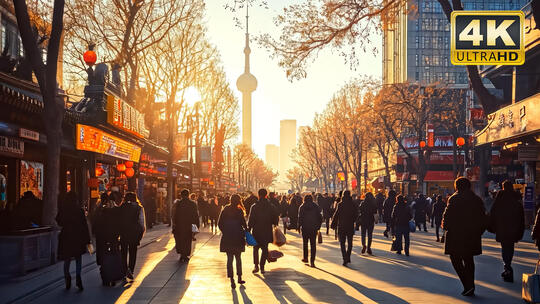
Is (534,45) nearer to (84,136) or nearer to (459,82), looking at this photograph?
(84,136)

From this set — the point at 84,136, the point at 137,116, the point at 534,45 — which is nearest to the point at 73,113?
the point at 84,136

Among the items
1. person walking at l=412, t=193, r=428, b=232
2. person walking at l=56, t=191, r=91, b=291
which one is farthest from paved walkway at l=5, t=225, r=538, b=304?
person walking at l=412, t=193, r=428, b=232

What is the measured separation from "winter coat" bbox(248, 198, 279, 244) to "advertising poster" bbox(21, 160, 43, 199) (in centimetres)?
1015

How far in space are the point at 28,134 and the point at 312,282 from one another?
1045cm

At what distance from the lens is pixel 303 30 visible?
59.6ft

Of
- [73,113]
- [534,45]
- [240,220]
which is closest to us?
[240,220]

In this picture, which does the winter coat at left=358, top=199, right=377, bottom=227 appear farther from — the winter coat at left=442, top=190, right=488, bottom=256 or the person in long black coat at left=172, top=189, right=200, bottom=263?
the winter coat at left=442, top=190, right=488, bottom=256

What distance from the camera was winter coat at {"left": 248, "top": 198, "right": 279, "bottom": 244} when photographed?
572 inches

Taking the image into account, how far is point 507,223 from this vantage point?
13.1 m

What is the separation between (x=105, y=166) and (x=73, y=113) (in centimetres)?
1002

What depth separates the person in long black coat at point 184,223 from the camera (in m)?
17.3

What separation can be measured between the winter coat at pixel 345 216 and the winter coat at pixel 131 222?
18.0ft

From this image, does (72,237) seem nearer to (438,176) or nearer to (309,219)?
(309,219)

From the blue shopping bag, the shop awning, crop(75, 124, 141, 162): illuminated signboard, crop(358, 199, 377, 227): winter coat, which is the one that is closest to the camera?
the blue shopping bag
